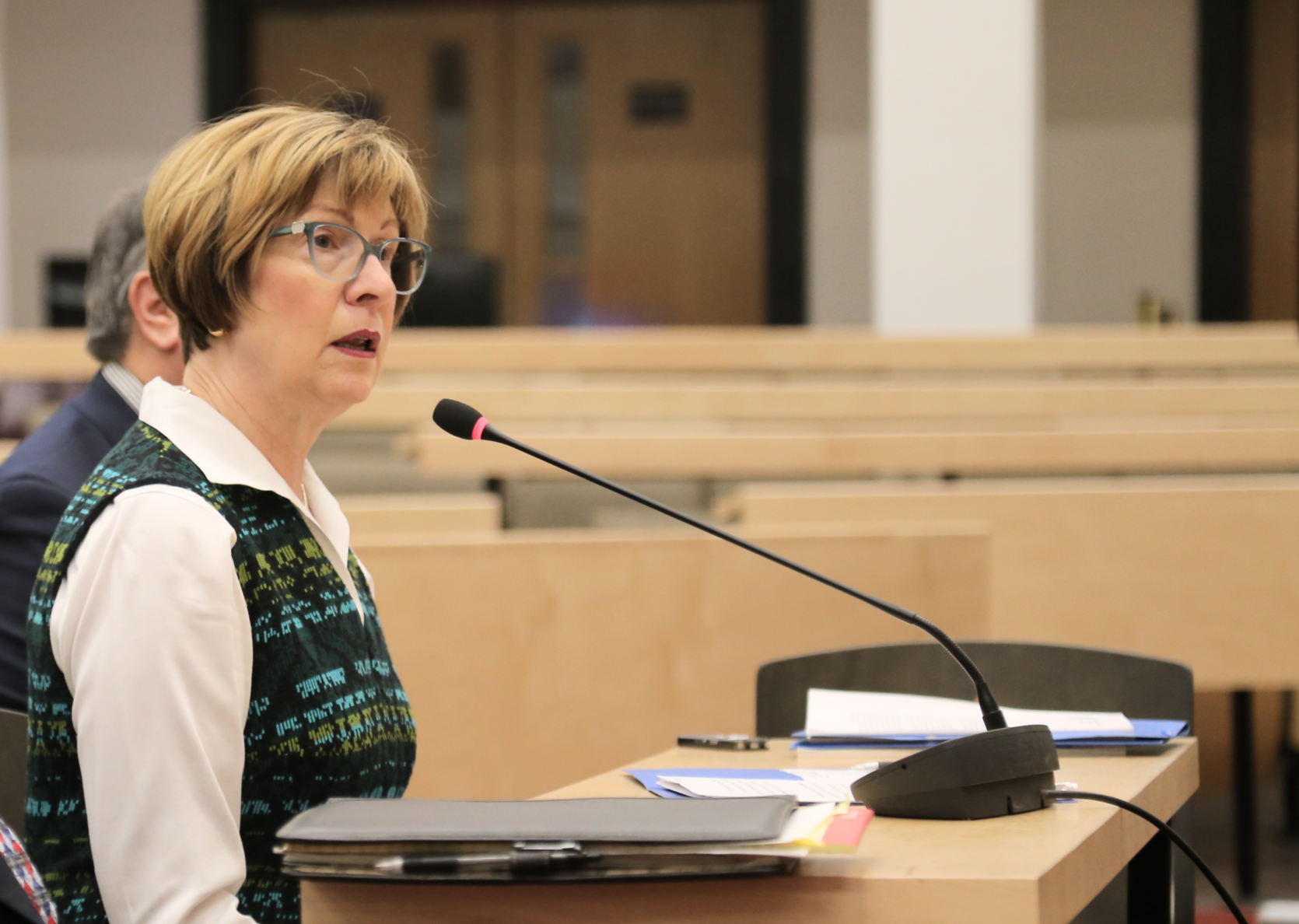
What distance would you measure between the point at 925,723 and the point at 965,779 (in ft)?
1.06

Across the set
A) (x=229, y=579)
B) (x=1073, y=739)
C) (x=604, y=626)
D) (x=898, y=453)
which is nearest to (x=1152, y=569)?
(x=898, y=453)

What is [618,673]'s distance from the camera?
6.72ft

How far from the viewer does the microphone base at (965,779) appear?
0.87m

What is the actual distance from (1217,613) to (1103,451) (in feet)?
1.07

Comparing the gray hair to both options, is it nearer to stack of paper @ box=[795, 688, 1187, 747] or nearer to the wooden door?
stack of paper @ box=[795, 688, 1187, 747]

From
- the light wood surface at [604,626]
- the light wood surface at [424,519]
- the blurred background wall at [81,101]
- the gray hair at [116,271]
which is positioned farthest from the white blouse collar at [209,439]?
the blurred background wall at [81,101]

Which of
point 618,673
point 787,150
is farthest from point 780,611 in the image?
point 787,150

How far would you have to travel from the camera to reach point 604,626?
2.04m

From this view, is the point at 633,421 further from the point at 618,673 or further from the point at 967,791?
the point at 967,791

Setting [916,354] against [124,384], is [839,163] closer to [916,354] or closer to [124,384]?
[916,354]

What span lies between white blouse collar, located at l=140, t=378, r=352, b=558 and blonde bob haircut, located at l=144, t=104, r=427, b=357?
2.6 inches

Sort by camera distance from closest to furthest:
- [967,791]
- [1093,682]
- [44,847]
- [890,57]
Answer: [967,791]
[44,847]
[1093,682]
[890,57]

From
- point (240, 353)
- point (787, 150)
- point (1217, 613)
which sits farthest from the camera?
point (787, 150)

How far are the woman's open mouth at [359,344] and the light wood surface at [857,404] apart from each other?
147cm
